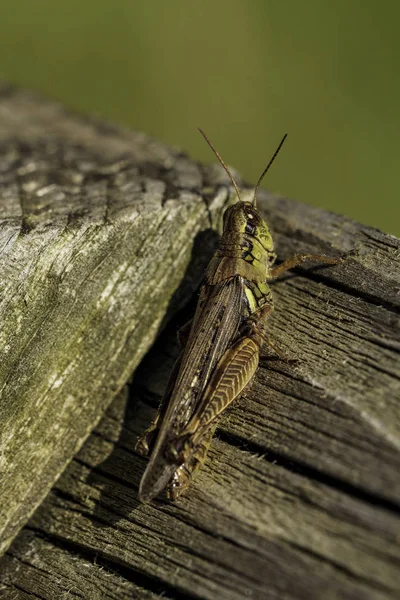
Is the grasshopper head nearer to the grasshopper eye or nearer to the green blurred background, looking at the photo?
the grasshopper eye

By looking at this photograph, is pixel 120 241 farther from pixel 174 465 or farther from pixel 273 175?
pixel 273 175

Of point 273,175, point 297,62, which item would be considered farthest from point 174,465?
point 297,62

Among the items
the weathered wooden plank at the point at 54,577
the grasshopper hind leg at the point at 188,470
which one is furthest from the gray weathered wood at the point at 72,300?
the grasshopper hind leg at the point at 188,470

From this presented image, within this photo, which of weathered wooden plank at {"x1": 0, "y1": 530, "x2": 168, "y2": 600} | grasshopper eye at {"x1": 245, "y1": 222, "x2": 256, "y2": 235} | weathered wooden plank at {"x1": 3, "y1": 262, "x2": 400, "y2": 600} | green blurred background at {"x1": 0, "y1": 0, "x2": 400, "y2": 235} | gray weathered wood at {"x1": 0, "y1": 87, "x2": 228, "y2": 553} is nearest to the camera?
weathered wooden plank at {"x1": 3, "y1": 262, "x2": 400, "y2": 600}

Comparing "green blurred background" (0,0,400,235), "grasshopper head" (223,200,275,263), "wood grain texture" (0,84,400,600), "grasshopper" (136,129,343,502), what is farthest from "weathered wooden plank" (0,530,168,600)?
"green blurred background" (0,0,400,235)

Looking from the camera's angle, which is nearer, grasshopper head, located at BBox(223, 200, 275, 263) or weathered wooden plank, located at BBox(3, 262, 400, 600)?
weathered wooden plank, located at BBox(3, 262, 400, 600)

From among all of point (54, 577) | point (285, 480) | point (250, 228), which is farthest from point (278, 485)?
point (250, 228)
